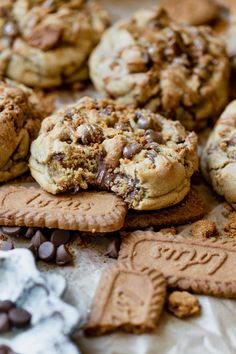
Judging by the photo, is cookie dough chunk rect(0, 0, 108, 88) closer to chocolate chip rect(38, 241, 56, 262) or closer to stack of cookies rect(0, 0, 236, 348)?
stack of cookies rect(0, 0, 236, 348)

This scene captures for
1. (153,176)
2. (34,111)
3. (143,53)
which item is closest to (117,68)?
(143,53)

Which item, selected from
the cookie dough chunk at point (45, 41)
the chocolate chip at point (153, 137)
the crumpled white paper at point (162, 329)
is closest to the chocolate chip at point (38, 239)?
the crumpled white paper at point (162, 329)

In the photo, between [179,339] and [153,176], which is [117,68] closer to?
[153,176]

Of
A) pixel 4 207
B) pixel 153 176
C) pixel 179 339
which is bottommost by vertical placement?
pixel 179 339

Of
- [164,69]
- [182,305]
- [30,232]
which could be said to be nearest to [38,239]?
[30,232]

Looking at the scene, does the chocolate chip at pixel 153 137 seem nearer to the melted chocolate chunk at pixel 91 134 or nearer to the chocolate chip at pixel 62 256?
the melted chocolate chunk at pixel 91 134

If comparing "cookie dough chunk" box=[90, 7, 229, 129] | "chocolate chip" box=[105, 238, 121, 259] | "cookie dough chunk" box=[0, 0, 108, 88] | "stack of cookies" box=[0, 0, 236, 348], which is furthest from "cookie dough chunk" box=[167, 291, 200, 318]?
"cookie dough chunk" box=[0, 0, 108, 88]

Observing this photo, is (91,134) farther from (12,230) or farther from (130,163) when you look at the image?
(12,230)
